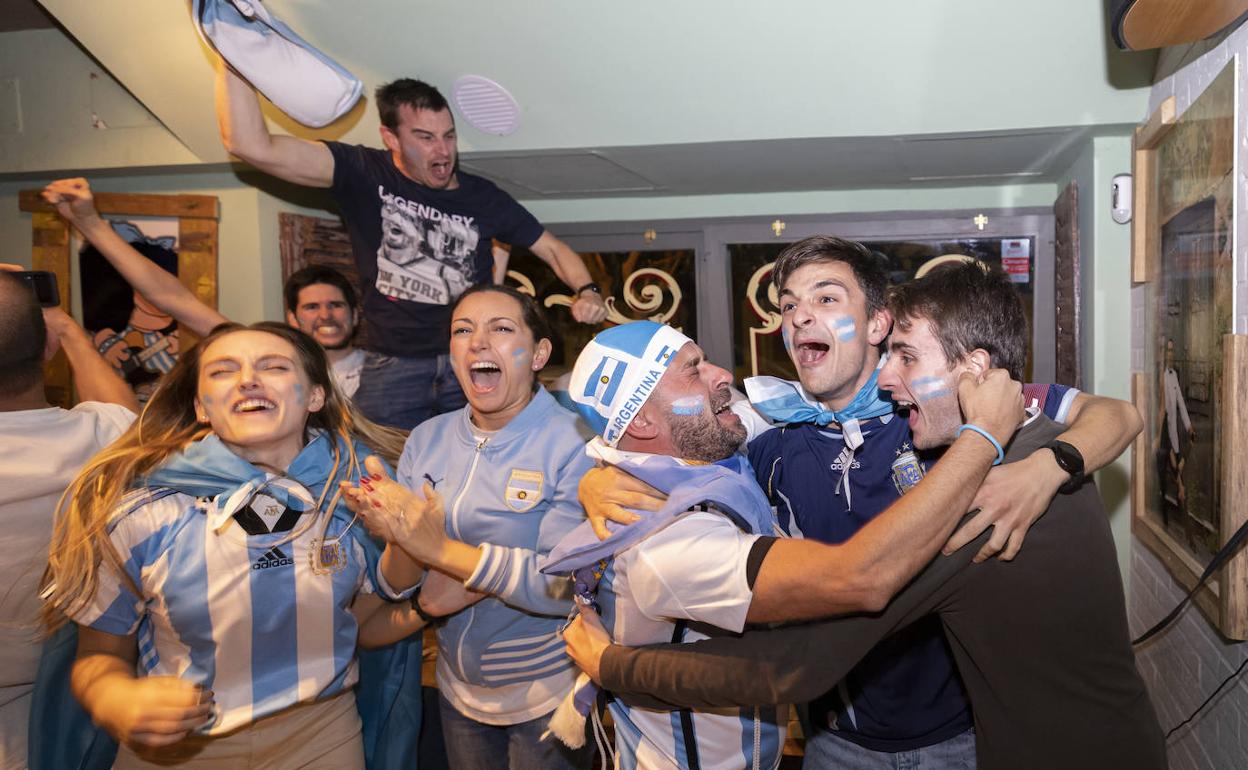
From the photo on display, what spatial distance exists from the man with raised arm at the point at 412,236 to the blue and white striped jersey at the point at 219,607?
1.55 m

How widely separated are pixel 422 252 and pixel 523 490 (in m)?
1.63

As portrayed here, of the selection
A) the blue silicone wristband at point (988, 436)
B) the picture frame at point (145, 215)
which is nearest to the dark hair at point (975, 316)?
the blue silicone wristband at point (988, 436)

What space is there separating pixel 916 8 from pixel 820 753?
2544mm

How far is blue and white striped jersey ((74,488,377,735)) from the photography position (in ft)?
6.32

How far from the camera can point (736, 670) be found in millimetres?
1535

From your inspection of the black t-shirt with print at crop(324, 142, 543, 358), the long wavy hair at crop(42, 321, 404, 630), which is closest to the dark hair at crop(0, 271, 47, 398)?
the long wavy hair at crop(42, 321, 404, 630)

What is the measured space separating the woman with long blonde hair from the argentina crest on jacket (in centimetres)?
117

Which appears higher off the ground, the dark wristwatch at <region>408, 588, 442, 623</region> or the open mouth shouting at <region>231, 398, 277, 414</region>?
the open mouth shouting at <region>231, 398, 277, 414</region>

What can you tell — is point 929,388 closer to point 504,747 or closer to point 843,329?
point 843,329

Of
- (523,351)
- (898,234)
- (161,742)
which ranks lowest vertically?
(161,742)

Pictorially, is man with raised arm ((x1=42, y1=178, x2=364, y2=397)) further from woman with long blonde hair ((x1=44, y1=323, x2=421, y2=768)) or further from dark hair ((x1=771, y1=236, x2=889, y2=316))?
dark hair ((x1=771, y1=236, x2=889, y2=316))

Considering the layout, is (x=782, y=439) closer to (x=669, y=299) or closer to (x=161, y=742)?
→ (x=161, y=742)

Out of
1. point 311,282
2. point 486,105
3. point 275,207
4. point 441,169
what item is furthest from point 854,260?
point 275,207

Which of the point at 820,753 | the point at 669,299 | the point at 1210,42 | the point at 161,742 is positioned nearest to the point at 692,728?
the point at 820,753
